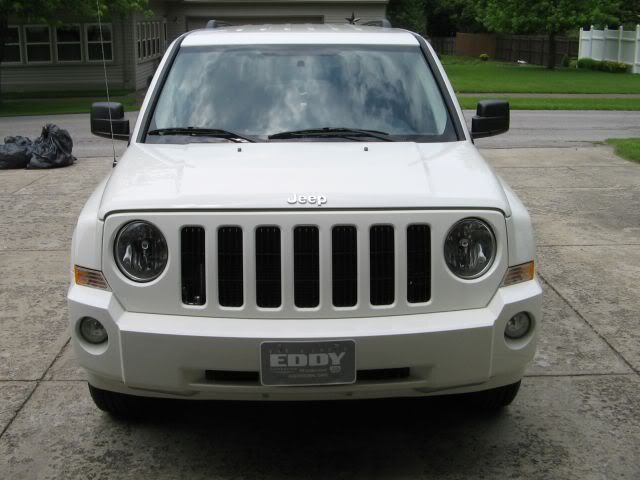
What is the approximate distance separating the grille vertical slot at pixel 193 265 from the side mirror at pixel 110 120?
6.74ft

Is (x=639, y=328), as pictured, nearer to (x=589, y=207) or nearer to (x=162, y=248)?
(x=162, y=248)

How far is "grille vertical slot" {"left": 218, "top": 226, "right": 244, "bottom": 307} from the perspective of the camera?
3754mm

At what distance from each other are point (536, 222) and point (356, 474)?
5.74 metres

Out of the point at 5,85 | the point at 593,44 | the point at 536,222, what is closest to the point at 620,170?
the point at 536,222

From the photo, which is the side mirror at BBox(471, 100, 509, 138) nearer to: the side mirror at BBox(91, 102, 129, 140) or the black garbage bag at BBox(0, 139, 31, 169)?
the side mirror at BBox(91, 102, 129, 140)

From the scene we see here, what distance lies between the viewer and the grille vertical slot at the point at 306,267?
3756 millimetres

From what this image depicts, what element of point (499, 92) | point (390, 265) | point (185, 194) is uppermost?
point (185, 194)

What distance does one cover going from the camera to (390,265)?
3.79m

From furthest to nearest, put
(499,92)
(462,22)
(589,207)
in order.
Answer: (462,22), (499,92), (589,207)

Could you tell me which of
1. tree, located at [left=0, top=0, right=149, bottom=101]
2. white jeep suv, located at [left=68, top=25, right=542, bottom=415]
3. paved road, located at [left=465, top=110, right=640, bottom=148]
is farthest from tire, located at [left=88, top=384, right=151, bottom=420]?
tree, located at [left=0, top=0, right=149, bottom=101]

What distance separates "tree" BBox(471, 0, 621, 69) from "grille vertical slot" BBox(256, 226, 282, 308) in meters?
39.9

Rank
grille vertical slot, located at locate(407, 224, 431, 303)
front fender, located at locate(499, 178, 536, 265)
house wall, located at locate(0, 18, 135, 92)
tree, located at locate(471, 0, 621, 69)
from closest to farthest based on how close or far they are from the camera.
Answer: grille vertical slot, located at locate(407, 224, 431, 303) → front fender, located at locate(499, 178, 536, 265) → house wall, located at locate(0, 18, 135, 92) → tree, located at locate(471, 0, 621, 69)

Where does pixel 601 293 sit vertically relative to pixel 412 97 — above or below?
below

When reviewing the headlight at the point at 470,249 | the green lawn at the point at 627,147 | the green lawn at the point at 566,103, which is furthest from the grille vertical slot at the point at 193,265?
the green lawn at the point at 566,103
